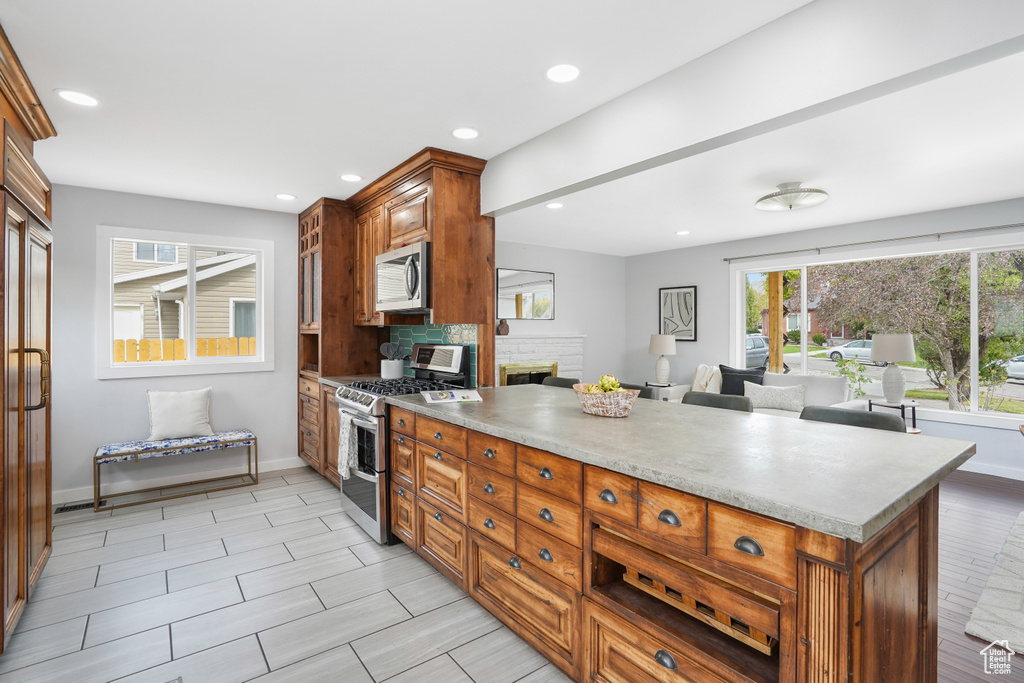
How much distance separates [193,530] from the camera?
11.0ft

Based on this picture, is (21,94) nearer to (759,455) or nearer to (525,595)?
(525,595)

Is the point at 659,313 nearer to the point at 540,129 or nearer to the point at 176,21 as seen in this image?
the point at 540,129

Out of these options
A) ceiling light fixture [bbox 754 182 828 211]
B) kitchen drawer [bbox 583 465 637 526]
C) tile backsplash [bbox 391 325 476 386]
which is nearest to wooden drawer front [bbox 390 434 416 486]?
tile backsplash [bbox 391 325 476 386]

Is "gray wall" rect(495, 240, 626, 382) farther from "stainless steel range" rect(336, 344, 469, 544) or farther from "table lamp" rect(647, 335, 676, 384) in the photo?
"stainless steel range" rect(336, 344, 469, 544)

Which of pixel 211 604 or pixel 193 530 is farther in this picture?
pixel 193 530

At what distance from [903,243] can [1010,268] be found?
32.2 inches

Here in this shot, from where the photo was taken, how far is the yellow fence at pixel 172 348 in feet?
13.7

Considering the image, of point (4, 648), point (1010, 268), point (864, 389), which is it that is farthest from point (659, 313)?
point (4, 648)

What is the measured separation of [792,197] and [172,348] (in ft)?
17.0

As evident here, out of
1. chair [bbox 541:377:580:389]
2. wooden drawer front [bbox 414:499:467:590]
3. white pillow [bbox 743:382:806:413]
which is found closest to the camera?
wooden drawer front [bbox 414:499:467:590]

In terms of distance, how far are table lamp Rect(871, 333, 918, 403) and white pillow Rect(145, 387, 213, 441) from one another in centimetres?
603

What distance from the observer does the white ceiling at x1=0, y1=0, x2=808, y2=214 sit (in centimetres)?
177

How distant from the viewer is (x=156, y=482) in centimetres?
418

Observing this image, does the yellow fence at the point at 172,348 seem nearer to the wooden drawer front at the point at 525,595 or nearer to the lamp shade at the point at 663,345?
the wooden drawer front at the point at 525,595
